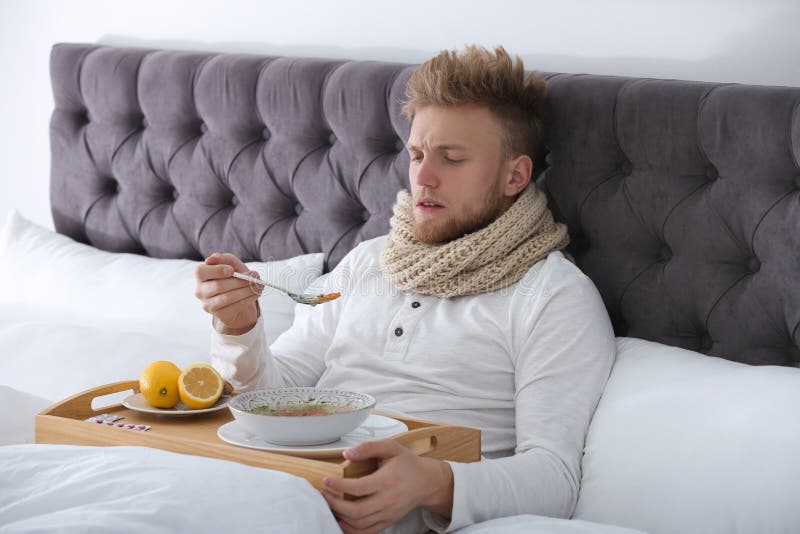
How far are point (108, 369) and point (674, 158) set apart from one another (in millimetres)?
Answer: 1047

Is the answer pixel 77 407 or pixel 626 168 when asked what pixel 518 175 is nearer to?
pixel 626 168

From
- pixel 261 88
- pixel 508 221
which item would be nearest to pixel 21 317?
pixel 261 88

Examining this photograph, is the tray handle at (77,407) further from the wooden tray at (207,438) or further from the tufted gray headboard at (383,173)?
the tufted gray headboard at (383,173)

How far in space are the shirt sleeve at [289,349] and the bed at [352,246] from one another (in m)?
0.16

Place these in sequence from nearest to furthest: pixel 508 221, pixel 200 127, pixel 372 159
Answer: pixel 508 221 → pixel 372 159 → pixel 200 127

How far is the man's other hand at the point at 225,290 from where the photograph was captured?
1455 millimetres

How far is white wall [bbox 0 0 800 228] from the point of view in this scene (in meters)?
1.65

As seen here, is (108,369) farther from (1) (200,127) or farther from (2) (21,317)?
(1) (200,127)

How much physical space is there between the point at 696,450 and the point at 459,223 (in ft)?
1.86

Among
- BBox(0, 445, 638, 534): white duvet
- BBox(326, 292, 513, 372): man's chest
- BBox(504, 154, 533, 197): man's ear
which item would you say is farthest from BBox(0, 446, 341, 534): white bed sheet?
BBox(504, 154, 533, 197): man's ear

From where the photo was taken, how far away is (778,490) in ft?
3.87

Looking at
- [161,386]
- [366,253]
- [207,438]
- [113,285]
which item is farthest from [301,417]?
[113,285]

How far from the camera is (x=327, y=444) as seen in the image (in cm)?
125

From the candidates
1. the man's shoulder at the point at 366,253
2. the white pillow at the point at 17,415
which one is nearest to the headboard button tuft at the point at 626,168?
the man's shoulder at the point at 366,253
